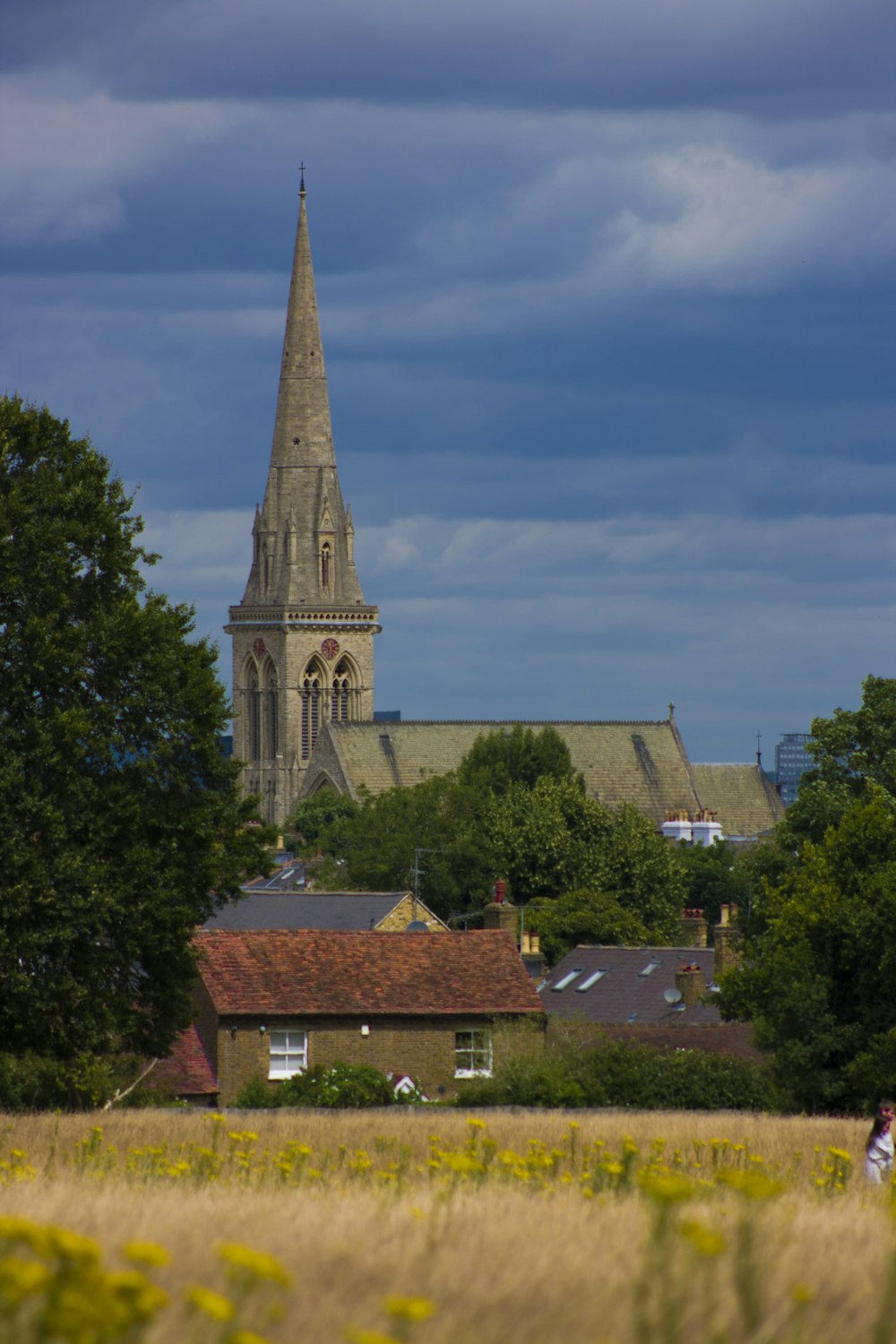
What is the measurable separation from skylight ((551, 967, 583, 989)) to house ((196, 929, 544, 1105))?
1426 cm

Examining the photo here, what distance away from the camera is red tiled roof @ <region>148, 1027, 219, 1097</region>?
146ft

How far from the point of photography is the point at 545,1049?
4359 cm

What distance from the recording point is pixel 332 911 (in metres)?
68.2

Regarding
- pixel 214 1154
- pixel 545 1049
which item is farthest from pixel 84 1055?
pixel 545 1049

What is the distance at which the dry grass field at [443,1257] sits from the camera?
455cm

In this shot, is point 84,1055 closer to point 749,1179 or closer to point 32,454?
point 32,454

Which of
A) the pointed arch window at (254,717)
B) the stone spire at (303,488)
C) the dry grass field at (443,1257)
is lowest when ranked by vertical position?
the dry grass field at (443,1257)

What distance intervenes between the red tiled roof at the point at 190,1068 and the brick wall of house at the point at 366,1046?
0.50 metres

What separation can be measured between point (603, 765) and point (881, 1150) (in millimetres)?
170447

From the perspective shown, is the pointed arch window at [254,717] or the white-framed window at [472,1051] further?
the pointed arch window at [254,717]

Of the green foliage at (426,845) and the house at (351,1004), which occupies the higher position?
the green foliage at (426,845)

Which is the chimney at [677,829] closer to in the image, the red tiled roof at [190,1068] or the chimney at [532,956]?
the chimney at [532,956]

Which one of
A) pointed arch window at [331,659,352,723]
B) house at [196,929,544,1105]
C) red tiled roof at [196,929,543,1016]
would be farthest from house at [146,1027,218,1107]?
pointed arch window at [331,659,352,723]

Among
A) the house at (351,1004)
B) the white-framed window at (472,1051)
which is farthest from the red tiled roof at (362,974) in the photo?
the white-framed window at (472,1051)
